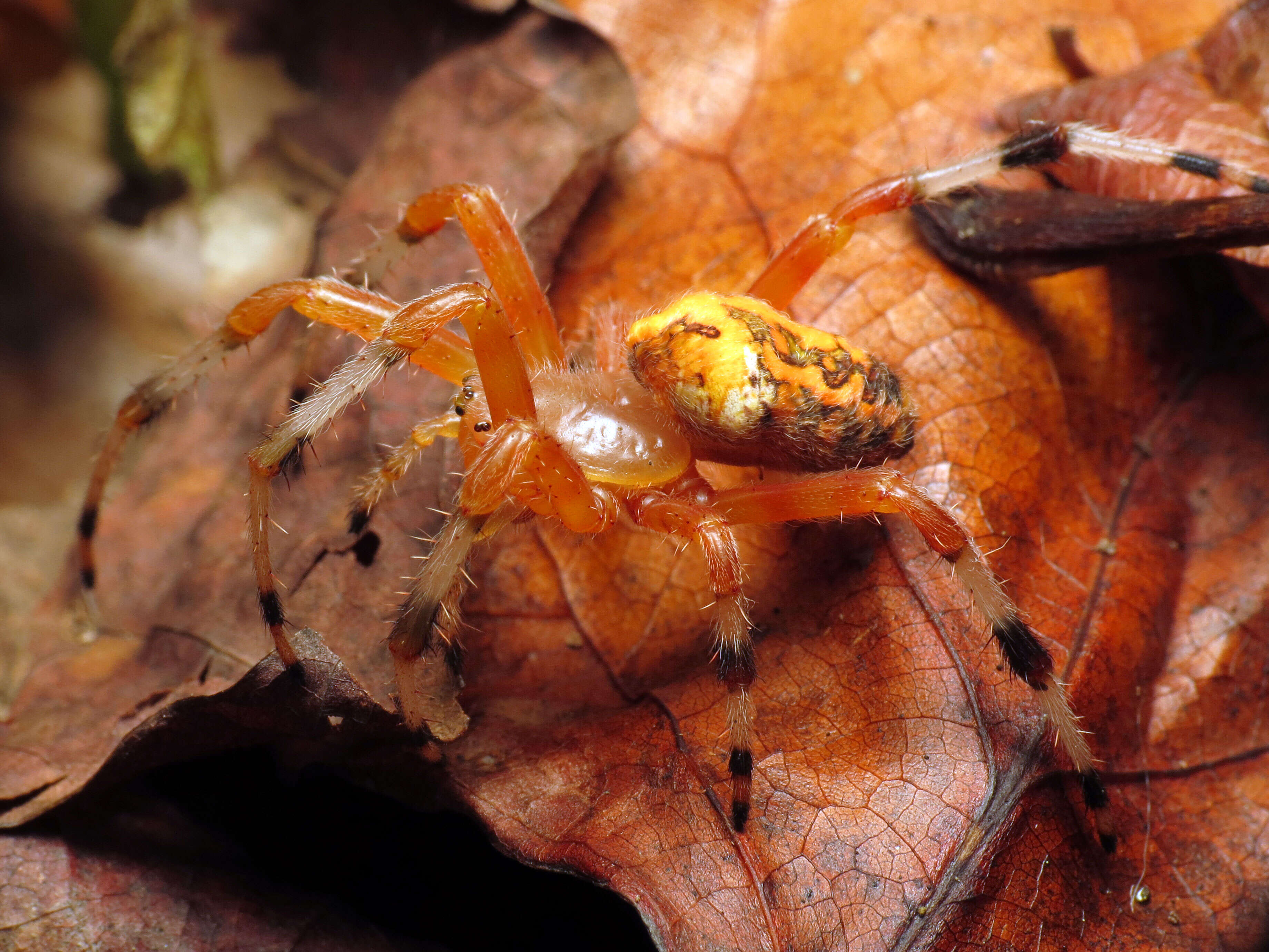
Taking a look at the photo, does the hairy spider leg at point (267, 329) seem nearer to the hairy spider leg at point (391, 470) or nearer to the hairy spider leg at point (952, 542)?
the hairy spider leg at point (391, 470)

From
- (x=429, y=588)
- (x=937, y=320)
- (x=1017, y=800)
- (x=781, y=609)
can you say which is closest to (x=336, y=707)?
(x=429, y=588)

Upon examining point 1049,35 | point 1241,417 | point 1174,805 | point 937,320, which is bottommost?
point 1174,805

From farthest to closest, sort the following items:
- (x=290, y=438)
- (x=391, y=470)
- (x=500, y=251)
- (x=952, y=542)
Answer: (x=500, y=251), (x=391, y=470), (x=290, y=438), (x=952, y=542)

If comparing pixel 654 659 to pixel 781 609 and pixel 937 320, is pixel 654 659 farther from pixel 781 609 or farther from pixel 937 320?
pixel 937 320

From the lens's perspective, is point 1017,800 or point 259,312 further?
point 259,312

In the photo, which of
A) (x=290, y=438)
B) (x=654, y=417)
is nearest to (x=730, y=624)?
(x=654, y=417)

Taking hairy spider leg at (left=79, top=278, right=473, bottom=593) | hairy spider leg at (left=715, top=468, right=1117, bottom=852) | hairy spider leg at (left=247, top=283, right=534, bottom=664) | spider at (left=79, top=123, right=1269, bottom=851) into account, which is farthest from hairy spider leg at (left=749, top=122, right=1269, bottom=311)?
hairy spider leg at (left=79, top=278, right=473, bottom=593)

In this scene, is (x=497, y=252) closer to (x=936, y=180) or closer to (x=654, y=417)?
(x=654, y=417)

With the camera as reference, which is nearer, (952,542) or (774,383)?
(952,542)

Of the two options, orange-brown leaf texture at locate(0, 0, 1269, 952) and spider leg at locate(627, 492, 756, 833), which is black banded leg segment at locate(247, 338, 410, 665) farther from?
spider leg at locate(627, 492, 756, 833)
